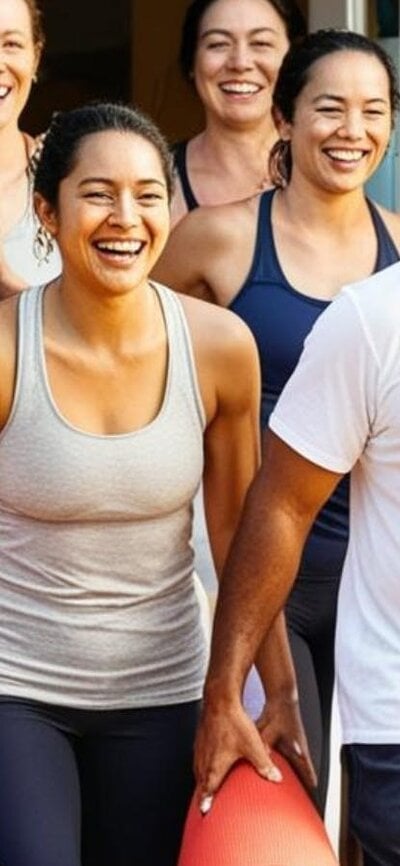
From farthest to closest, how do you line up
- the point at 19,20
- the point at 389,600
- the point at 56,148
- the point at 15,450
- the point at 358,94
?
the point at 19,20
the point at 358,94
the point at 56,148
the point at 15,450
the point at 389,600

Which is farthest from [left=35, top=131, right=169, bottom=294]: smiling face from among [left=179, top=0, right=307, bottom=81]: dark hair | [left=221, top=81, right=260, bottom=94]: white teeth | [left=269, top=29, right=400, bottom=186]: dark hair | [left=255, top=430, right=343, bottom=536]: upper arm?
[left=179, top=0, right=307, bottom=81]: dark hair

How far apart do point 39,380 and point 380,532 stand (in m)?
0.60

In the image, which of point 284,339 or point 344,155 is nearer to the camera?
point 284,339

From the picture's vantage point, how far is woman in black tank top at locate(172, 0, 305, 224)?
470 cm

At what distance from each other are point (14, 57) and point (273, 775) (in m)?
1.94

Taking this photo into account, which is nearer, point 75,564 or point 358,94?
point 75,564

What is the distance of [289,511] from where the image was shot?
9.49ft

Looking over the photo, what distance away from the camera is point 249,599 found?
2951 millimetres

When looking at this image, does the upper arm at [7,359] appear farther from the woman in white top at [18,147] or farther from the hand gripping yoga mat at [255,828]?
the woman in white top at [18,147]

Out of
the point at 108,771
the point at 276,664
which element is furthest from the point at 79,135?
the point at 108,771

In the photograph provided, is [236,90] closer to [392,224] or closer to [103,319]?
[392,224]

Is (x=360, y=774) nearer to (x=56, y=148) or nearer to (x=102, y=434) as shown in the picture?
(x=102, y=434)

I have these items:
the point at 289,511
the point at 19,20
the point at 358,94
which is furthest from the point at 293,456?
the point at 19,20

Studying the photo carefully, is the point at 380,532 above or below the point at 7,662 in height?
above
